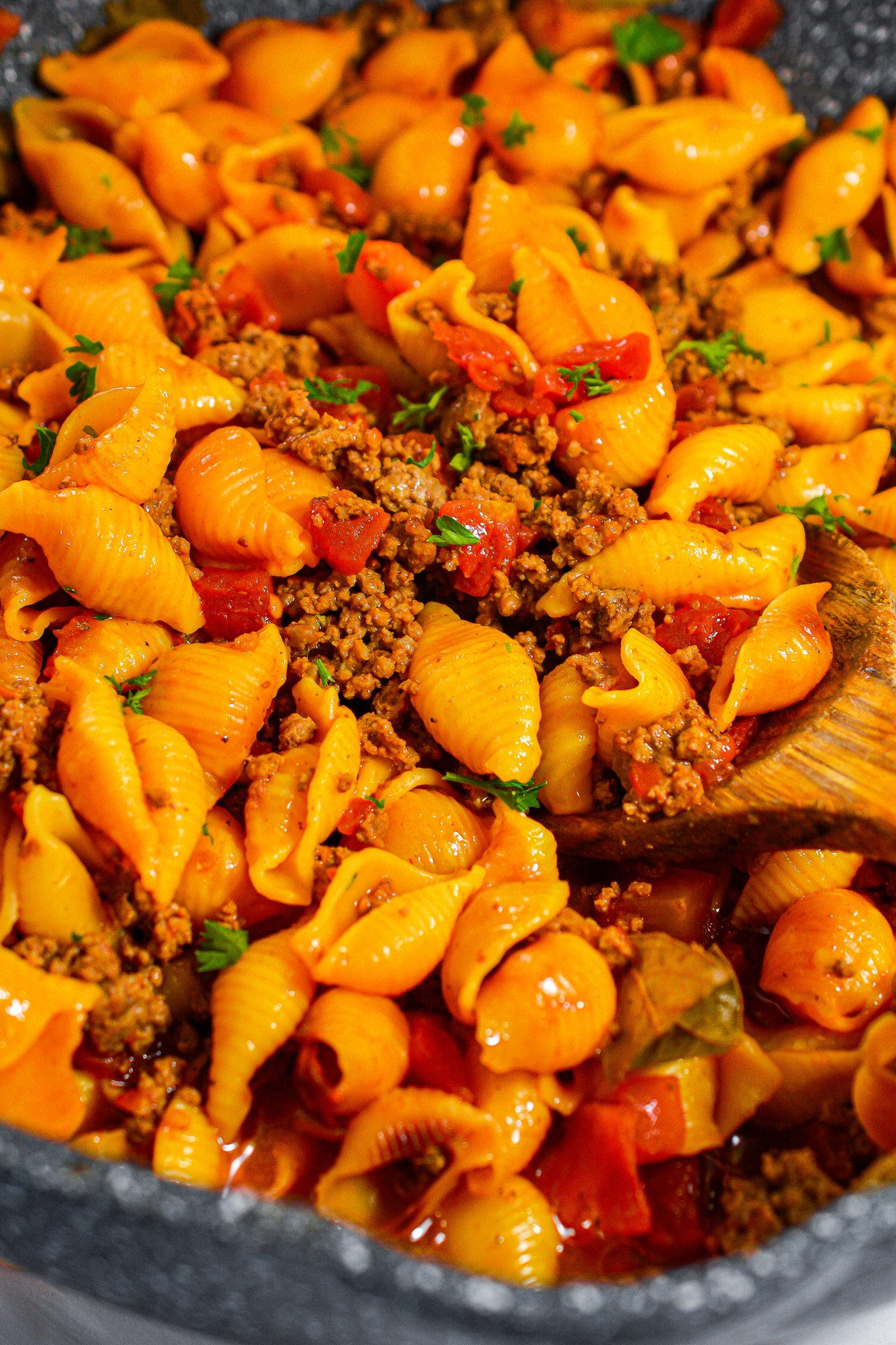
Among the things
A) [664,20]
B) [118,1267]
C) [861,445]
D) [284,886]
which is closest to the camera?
[118,1267]

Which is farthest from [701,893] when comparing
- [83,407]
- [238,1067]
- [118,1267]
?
[83,407]

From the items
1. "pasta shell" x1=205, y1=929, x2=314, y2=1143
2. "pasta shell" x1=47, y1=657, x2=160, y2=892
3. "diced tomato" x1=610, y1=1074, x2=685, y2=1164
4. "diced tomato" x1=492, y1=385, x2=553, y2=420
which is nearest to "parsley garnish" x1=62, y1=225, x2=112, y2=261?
"diced tomato" x1=492, y1=385, x2=553, y2=420

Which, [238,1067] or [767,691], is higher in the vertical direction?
[767,691]

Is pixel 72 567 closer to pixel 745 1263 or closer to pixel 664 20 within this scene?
pixel 745 1263

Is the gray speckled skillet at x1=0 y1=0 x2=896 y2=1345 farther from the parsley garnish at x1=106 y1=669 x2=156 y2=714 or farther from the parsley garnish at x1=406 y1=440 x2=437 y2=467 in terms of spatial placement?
the parsley garnish at x1=406 y1=440 x2=437 y2=467

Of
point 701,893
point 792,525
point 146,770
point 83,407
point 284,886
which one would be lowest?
point 701,893

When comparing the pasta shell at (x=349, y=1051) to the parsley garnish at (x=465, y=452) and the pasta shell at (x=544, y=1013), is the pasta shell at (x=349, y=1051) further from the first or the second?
the parsley garnish at (x=465, y=452)

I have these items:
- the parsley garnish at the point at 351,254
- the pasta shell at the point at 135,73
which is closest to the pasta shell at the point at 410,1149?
the parsley garnish at the point at 351,254
